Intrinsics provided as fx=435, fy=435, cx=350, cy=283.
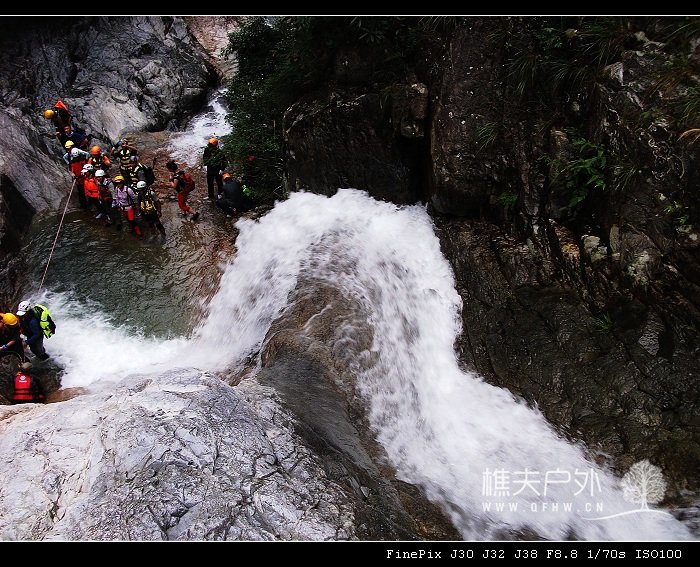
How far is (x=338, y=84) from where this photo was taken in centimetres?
1019

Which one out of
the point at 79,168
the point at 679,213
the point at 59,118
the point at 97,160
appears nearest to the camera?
the point at 679,213

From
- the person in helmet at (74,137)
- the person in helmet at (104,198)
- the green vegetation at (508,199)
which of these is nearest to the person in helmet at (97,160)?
the person in helmet at (104,198)

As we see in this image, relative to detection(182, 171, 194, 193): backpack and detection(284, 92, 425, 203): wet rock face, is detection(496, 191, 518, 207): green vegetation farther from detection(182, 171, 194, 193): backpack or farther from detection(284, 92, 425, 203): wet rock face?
detection(182, 171, 194, 193): backpack

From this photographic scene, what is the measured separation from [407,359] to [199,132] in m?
12.7

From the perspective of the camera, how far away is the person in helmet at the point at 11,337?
26.4ft

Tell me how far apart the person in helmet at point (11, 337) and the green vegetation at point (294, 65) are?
6.20 metres

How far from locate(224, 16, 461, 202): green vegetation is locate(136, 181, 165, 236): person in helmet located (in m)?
2.63

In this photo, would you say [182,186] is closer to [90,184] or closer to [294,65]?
[90,184]

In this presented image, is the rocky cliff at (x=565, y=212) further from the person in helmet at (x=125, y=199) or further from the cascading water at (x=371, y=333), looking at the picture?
the person in helmet at (x=125, y=199)

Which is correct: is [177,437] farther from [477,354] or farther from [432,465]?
[477,354]

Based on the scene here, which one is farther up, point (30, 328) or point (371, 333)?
point (30, 328)

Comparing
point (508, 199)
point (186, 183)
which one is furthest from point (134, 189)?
point (508, 199)

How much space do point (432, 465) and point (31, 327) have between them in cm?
777

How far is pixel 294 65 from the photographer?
10805 mm
